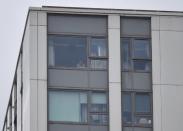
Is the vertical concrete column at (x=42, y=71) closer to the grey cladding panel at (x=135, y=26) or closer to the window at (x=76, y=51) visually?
the window at (x=76, y=51)

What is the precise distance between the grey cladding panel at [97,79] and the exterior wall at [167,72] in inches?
88.8

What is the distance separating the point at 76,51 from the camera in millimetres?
40938

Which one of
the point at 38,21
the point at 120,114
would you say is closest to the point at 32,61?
the point at 38,21

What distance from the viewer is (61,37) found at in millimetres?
40906

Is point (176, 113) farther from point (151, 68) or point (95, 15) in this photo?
point (95, 15)

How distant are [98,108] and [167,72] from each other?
11.6ft

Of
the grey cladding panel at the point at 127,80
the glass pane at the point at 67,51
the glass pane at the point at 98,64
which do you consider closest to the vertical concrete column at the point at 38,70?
the glass pane at the point at 67,51

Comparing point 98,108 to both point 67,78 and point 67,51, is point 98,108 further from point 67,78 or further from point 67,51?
point 67,51

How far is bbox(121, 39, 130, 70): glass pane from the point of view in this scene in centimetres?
4097

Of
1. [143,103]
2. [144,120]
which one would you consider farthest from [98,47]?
[144,120]

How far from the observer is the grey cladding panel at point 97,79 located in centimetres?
4041

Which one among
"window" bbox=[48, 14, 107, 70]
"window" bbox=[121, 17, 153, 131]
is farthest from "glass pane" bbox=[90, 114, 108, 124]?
"window" bbox=[48, 14, 107, 70]

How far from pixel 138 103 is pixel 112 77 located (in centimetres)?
167

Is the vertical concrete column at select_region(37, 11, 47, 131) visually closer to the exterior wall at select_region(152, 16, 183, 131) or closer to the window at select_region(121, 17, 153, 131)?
the window at select_region(121, 17, 153, 131)
